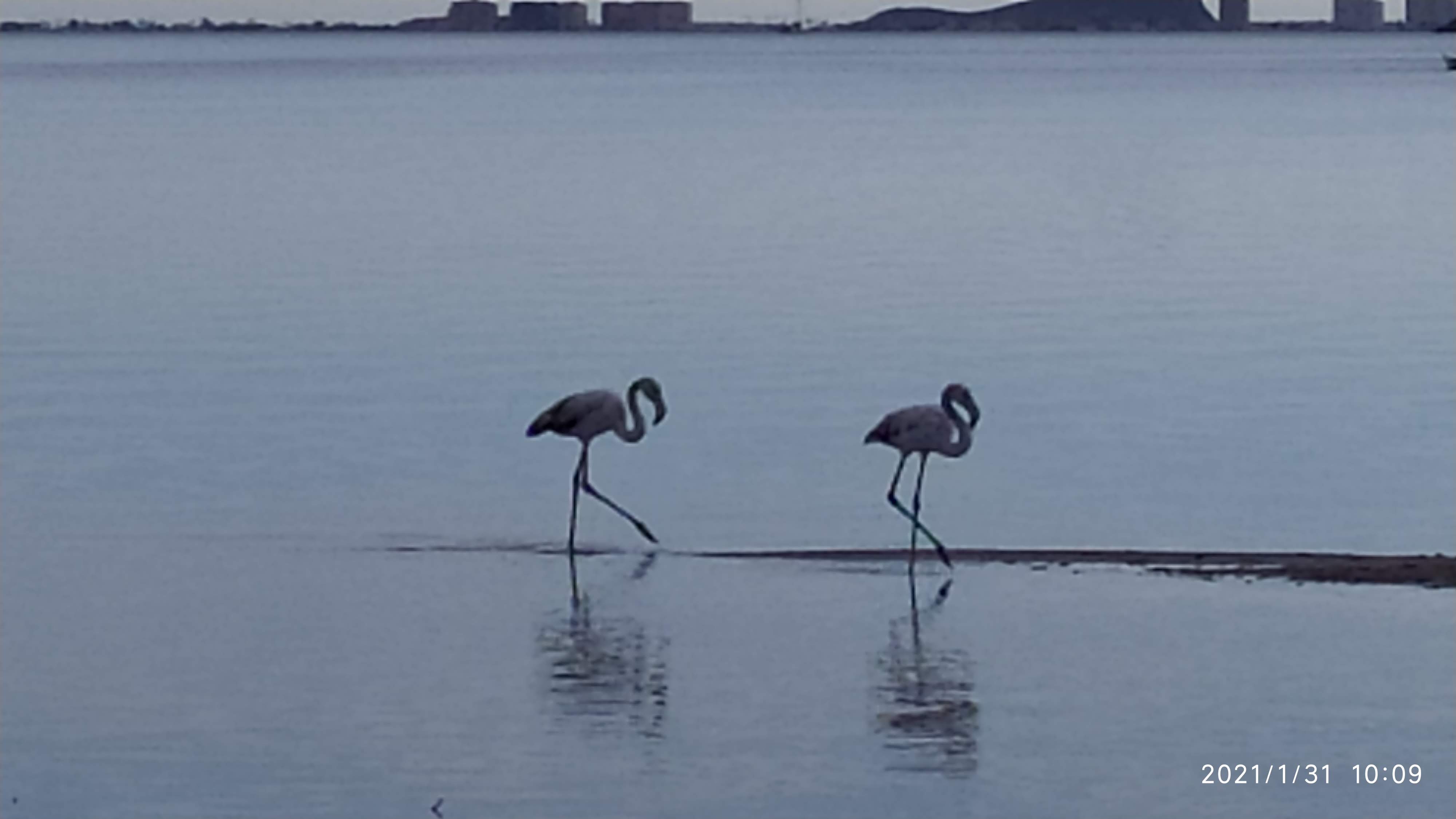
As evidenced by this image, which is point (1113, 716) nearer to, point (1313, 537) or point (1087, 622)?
point (1087, 622)

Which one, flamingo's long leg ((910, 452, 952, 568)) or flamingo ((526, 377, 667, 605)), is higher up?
flamingo ((526, 377, 667, 605))

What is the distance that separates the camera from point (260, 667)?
1261 centimetres

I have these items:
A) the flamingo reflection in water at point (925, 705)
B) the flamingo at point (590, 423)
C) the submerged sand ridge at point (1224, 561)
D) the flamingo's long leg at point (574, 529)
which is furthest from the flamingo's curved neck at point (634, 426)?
the flamingo reflection in water at point (925, 705)

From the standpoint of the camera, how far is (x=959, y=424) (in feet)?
49.0

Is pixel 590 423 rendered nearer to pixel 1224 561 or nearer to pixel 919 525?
pixel 919 525

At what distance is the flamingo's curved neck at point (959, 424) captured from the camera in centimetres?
1485

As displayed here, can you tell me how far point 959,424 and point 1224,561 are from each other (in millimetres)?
1274

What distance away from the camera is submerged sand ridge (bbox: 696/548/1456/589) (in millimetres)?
13766

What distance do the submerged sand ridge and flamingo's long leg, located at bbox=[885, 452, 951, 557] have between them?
7 centimetres

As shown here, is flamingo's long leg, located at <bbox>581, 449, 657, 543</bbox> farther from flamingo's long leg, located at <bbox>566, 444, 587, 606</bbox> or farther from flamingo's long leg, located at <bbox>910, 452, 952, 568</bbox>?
flamingo's long leg, located at <bbox>910, 452, 952, 568</bbox>

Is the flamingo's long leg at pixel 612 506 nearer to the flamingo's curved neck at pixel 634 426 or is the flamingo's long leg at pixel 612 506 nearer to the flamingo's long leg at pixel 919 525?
the flamingo's curved neck at pixel 634 426

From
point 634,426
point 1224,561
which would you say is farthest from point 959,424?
point 634,426

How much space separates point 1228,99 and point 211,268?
233 feet

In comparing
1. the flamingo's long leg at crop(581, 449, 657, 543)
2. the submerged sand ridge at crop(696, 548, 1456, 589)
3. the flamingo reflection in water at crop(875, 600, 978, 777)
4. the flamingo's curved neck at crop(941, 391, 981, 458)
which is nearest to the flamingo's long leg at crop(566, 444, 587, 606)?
the flamingo's long leg at crop(581, 449, 657, 543)
